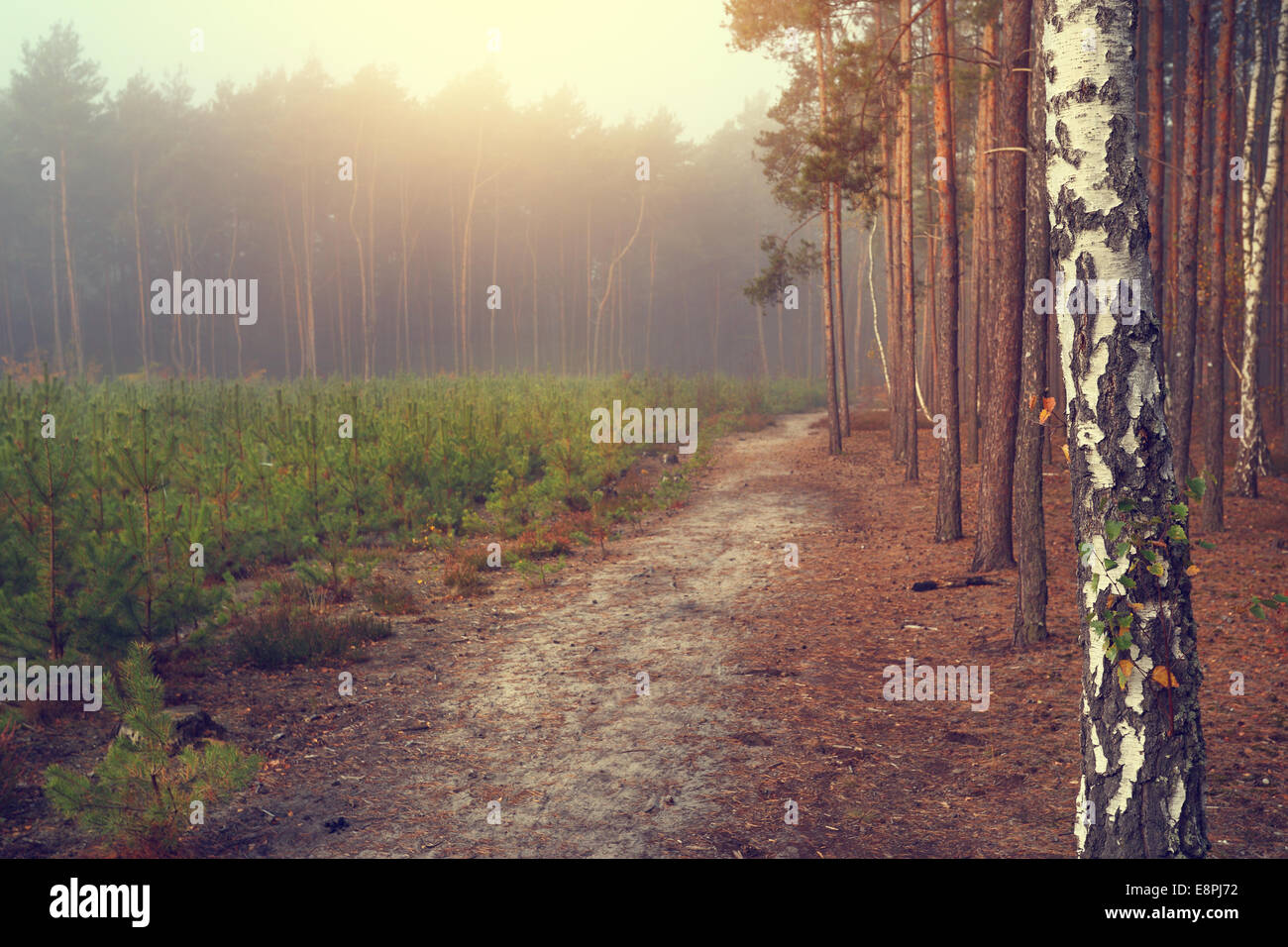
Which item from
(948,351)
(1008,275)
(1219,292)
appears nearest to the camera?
(1008,275)

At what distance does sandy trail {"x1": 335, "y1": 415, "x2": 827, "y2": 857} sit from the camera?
459 centimetres

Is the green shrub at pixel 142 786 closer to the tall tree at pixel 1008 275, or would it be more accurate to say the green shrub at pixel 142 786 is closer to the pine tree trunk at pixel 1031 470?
the pine tree trunk at pixel 1031 470

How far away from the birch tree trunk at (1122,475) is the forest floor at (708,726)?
88cm

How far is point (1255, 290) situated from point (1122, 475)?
41.1 feet

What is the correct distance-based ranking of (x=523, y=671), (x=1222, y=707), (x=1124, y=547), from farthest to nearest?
1. (x=523, y=671)
2. (x=1222, y=707)
3. (x=1124, y=547)

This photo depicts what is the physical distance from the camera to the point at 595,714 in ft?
20.5

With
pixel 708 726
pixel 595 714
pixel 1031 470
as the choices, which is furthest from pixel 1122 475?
pixel 1031 470

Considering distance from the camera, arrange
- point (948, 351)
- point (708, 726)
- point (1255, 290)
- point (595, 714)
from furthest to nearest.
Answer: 1. point (1255, 290)
2. point (948, 351)
3. point (595, 714)
4. point (708, 726)

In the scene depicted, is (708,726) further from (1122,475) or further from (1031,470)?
(1031,470)

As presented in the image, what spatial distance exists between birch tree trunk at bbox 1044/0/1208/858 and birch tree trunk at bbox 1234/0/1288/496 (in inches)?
480
